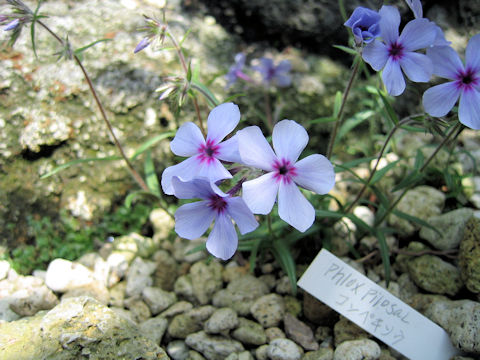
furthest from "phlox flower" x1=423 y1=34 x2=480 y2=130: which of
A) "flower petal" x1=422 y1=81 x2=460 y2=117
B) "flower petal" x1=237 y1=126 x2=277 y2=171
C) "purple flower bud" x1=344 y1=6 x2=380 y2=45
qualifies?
"flower petal" x1=237 y1=126 x2=277 y2=171

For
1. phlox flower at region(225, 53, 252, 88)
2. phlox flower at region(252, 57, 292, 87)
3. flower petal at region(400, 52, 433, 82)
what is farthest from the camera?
phlox flower at region(252, 57, 292, 87)

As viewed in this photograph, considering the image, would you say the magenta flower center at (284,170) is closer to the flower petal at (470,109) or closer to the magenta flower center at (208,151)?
the magenta flower center at (208,151)

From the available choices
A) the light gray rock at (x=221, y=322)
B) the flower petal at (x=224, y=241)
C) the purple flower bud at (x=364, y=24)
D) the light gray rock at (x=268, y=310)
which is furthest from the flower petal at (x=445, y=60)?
the light gray rock at (x=221, y=322)

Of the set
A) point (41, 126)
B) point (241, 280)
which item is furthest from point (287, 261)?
point (41, 126)

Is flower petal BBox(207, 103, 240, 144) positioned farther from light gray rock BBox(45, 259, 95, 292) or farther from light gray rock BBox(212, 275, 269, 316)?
light gray rock BBox(45, 259, 95, 292)

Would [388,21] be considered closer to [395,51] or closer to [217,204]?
[395,51]

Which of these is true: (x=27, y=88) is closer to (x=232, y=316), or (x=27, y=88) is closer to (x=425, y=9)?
(x=232, y=316)
